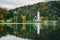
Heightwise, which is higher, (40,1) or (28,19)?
(40,1)

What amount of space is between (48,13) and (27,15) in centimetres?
100

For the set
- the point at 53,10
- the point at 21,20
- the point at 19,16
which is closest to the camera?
the point at 21,20

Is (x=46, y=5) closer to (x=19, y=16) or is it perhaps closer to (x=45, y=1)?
(x=45, y=1)

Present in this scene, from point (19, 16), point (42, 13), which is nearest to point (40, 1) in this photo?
point (42, 13)

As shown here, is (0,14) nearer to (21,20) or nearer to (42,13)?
(21,20)

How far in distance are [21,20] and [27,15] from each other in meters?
1.06

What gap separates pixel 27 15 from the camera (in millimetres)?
9516

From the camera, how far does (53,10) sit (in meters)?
10.0

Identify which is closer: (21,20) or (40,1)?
(21,20)

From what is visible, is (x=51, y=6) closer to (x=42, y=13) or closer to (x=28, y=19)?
(x=42, y=13)

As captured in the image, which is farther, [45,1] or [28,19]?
[45,1]

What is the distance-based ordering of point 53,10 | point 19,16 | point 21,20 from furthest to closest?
point 53,10 < point 19,16 < point 21,20

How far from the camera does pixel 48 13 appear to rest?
9.58 metres

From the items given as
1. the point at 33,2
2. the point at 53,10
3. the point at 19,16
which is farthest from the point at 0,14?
the point at 53,10
